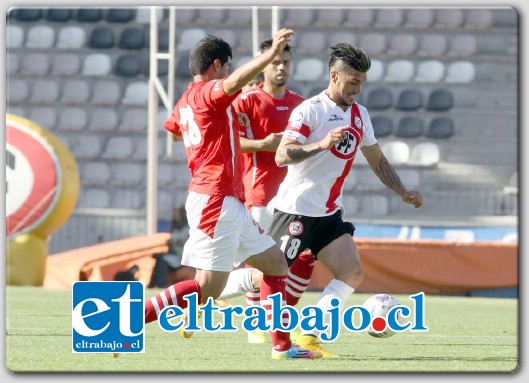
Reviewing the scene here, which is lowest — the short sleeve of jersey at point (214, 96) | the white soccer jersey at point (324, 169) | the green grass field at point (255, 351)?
the green grass field at point (255, 351)

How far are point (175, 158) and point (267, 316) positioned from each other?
11.7m

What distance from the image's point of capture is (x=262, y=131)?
7.41 meters

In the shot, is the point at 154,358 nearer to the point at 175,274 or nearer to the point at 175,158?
the point at 175,274

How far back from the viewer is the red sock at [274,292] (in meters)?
6.07

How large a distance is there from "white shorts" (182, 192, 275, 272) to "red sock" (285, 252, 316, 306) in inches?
36.2

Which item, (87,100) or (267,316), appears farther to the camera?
(87,100)

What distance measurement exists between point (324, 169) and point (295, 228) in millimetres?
345

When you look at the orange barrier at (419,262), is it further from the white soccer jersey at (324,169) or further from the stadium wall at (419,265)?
the white soccer jersey at (324,169)

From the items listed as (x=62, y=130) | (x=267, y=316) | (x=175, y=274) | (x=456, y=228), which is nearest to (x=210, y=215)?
(x=267, y=316)

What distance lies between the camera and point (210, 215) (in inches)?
230

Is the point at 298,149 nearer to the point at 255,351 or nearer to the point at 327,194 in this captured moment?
the point at 327,194

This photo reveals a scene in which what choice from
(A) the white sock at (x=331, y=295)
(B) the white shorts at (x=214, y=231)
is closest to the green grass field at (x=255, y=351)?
(A) the white sock at (x=331, y=295)

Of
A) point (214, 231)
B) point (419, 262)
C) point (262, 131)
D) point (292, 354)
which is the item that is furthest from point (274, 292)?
point (419, 262)

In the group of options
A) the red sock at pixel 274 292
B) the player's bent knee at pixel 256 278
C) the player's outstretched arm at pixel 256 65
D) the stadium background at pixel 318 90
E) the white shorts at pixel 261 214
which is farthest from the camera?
the stadium background at pixel 318 90
